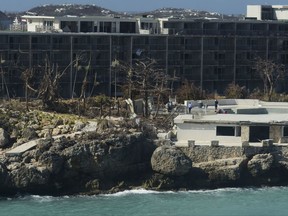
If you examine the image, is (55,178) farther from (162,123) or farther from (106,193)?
(162,123)

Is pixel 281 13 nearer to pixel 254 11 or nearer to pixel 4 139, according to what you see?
pixel 254 11

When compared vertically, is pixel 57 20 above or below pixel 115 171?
above

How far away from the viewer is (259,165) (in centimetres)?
5431

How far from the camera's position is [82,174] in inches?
2096

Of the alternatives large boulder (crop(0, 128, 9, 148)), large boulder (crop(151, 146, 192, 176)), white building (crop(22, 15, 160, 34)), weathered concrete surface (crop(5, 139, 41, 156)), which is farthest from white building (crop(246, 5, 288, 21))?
weathered concrete surface (crop(5, 139, 41, 156))

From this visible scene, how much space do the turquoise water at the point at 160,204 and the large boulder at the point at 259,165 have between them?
0.83 metres

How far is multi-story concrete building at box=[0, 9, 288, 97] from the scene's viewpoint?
237 feet

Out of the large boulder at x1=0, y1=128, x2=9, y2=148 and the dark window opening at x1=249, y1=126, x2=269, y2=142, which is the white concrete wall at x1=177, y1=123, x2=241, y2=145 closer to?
the dark window opening at x1=249, y1=126, x2=269, y2=142

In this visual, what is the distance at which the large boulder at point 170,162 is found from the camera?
53.5 metres

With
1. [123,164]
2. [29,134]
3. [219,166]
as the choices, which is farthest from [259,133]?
[29,134]

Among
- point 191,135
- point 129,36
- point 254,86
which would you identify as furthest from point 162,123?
point 254,86

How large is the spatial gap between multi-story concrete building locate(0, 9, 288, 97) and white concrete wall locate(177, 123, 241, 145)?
16678 mm

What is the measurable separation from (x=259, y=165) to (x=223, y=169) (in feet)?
5.31

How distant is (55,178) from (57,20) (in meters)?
25.2
